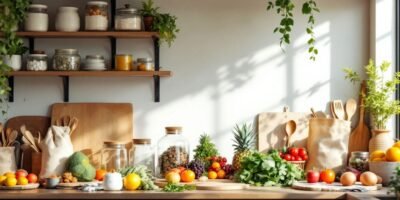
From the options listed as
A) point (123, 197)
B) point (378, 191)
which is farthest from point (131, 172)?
point (378, 191)

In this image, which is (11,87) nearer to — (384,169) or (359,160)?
(359,160)

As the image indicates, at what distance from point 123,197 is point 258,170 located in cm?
86

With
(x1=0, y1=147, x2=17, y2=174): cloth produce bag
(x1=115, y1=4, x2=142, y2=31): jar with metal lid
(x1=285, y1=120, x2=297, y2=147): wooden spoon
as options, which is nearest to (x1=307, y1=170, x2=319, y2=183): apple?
(x1=285, y1=120, x2=297, y2=147): wooden spoon

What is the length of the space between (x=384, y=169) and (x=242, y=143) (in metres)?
0.93

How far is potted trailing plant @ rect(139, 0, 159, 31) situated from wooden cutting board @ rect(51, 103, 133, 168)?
56 centimetres

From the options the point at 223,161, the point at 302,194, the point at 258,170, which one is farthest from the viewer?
the point at 223,161

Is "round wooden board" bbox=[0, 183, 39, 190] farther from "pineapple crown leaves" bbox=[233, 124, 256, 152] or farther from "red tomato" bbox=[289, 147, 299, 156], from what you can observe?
"red tomato" bbox=[289, 147, 299, 156]

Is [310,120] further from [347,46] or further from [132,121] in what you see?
[132,121]

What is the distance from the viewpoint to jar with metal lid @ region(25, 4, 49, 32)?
192 inches

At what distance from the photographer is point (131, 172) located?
458cm

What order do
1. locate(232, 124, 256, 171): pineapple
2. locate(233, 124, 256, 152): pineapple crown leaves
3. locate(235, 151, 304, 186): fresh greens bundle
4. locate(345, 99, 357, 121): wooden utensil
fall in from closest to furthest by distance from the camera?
locate(235, 151, 304, 186): fresh greens bundle → locate(232, 124, 256, 171): pineapple → locate(233, 124, 256, 152): pineapple crown leaves → locate(345, 99, 357, 121): wooden utensil

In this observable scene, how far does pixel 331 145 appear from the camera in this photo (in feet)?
16.2

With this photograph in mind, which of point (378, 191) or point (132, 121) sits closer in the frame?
point (378, 191)

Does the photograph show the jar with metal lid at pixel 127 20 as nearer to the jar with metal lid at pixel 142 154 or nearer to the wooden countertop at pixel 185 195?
the jar with metal lid at pixel 142 154
